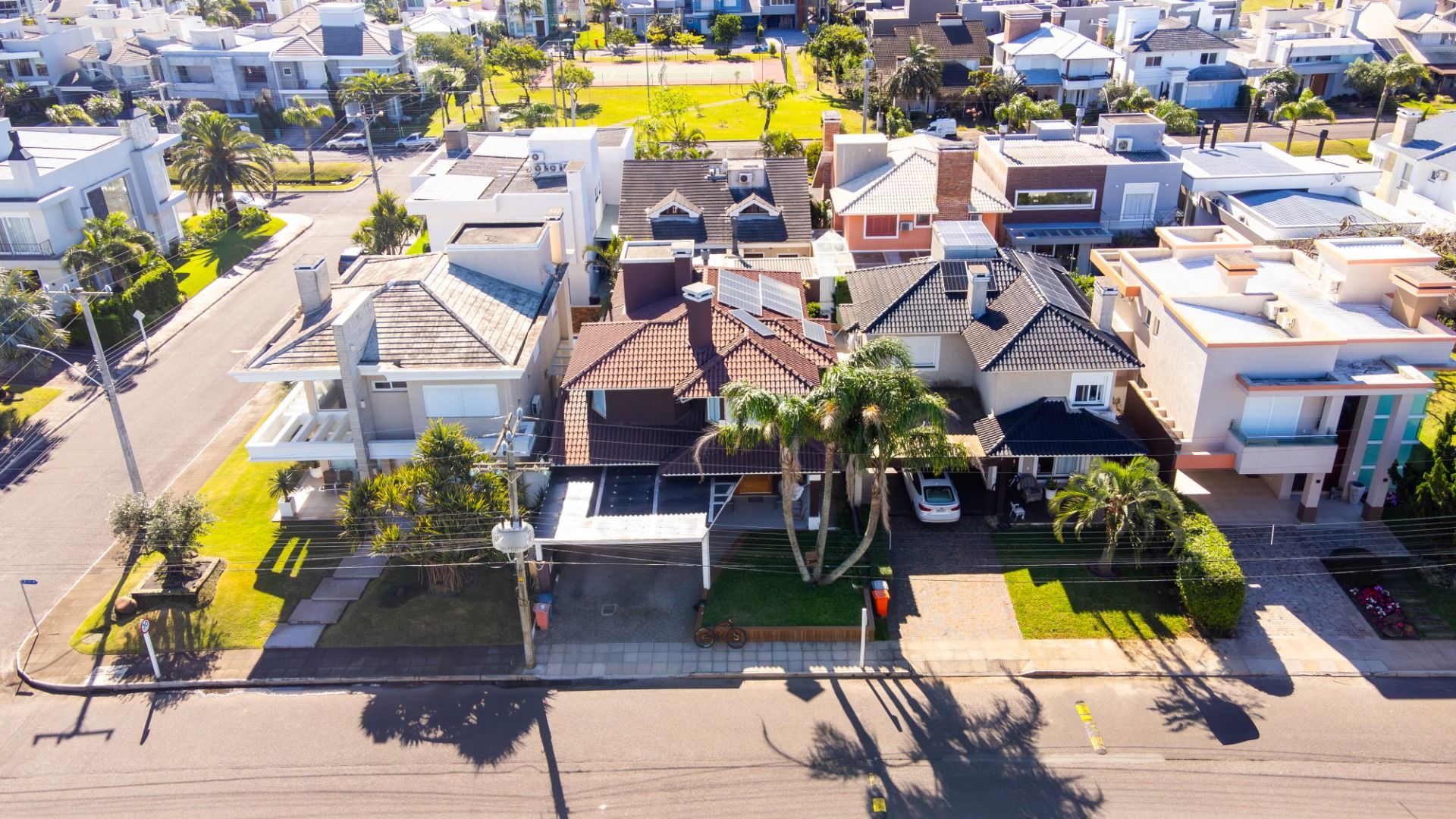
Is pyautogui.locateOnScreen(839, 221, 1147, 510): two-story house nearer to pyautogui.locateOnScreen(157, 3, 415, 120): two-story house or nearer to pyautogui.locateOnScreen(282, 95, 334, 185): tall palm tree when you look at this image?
pyautogui.locateOnScreen(282, 95, 334, 185): tall palm tree

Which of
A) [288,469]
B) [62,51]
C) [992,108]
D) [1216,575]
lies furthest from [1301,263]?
[62,51]

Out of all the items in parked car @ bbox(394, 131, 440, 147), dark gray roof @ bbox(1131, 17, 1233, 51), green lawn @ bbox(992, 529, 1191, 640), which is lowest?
green lawn @ bbox(992, 529, 1191, 640)

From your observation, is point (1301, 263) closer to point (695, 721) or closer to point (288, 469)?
point (695, 721)

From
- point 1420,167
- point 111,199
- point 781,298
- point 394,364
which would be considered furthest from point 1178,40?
point 111,199

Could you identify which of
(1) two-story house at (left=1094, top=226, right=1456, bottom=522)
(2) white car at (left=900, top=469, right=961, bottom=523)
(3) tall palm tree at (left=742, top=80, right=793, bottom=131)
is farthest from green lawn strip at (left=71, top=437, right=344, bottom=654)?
(3) tall palm tree at (left=742, top=80, right=793, bottom=131)

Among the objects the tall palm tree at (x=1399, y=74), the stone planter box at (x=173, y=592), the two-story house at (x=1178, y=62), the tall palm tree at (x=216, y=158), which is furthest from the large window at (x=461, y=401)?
the tall palm tree at (x=1399, y=74)

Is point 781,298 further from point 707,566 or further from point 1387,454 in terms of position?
point 1387,454
